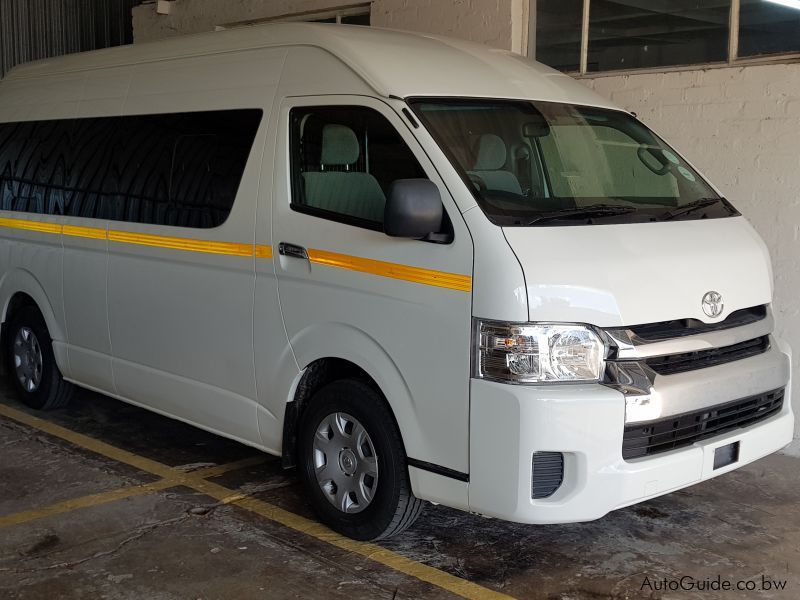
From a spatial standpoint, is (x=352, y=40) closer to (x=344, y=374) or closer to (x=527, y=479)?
(x=344, y=374)

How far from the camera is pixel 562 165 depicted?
4605mm

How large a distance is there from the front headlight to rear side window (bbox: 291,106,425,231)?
84 centimetres

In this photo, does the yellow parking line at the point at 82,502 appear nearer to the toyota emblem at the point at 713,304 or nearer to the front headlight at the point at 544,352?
the front headlight at the point at 544,352

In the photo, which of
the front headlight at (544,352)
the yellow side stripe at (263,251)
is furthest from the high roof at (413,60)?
the front headlight at (544,352)

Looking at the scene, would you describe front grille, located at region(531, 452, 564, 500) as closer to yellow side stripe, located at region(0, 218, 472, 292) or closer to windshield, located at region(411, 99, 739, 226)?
yellow side stripe, located at region(0, 218, 472, 292)

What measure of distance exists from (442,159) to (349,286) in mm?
736

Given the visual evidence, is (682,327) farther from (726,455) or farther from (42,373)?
(42,373)

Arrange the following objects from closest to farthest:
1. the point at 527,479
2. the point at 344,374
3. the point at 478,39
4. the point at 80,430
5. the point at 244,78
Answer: the point at 527,479
the point at 344,374
the point at 244,78
the point at 80,430
the point at 478,39

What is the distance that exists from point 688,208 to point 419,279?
1459mm

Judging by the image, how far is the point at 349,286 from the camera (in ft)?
14.4

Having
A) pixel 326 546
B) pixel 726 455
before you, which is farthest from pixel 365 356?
pixel 726 455

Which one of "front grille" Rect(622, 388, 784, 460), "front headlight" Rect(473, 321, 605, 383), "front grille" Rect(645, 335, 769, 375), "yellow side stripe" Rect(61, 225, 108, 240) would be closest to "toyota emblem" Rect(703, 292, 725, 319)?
"front grille" Rect(645, 335, 769, 375)

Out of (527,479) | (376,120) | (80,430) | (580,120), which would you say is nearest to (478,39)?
(580,120)

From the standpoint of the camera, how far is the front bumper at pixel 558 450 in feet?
12.2
